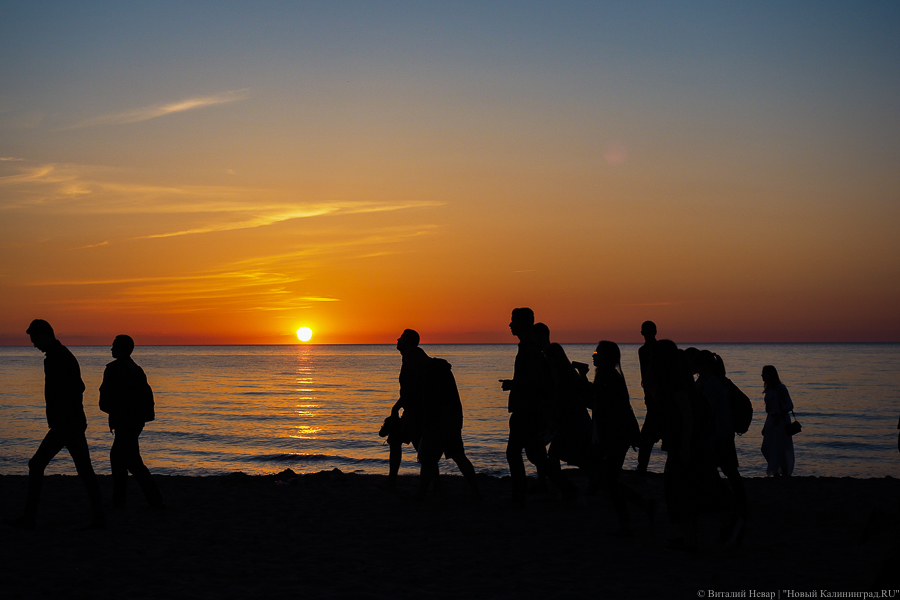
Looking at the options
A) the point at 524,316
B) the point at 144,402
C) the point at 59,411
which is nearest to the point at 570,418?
Answer: the point at 524,316

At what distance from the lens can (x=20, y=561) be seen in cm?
569

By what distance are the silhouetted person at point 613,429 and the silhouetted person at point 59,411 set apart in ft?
16.9

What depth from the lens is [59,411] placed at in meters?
6.61

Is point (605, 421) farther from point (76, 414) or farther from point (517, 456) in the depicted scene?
point (76, 414)

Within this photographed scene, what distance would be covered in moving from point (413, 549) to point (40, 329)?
14.3 ft

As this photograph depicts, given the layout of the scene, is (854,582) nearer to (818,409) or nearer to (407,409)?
(407,409)

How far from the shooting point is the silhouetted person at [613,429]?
6.53 m

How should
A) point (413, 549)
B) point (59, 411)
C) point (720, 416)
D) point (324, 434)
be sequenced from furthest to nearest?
point (324, 434) < point (720, 416) < point (59, 411) < point (413, 549)

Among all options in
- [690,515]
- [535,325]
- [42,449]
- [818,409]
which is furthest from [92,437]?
[818,409]

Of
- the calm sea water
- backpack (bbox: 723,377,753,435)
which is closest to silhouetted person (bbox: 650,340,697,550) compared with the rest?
backpack (bbox: 723,377,753,435)

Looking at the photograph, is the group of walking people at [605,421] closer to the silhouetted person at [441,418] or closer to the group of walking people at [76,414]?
the silhouetted person at [441,418]

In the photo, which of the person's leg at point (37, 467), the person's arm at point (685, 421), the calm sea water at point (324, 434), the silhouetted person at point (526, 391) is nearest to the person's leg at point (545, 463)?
the silhouetted person at point (526, 391)

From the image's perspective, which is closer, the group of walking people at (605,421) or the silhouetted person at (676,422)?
Result: the silhouetted person at (676,422)

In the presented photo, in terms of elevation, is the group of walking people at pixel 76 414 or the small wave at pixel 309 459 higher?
the group of walking people at pixel 76 414
